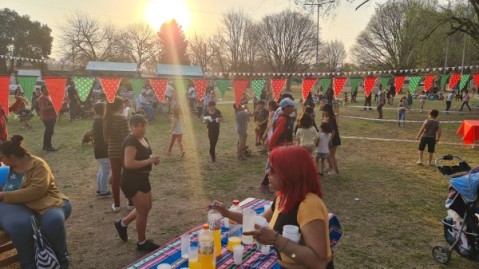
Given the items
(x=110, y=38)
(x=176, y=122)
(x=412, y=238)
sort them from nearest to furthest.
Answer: (x=412, y=238)
(x=176, y=122)
(x=110, y=38)

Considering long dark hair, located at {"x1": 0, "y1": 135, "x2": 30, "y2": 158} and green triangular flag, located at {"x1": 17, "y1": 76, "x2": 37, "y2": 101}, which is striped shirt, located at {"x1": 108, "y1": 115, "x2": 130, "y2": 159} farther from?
green triangular flag, located at {"x1": 17, "y1": 76, "x2": 37, "y2": 101}

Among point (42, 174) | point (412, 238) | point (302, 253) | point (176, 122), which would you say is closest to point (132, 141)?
point (42, 174)

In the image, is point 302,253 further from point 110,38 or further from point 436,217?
point 110,38

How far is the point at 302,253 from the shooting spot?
191 cm

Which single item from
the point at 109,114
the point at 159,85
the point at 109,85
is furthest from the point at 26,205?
the point at 159,85

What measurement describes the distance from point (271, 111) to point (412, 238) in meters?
4.41

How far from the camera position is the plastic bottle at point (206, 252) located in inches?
101

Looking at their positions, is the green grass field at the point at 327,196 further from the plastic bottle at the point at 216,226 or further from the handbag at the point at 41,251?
the plastic bottle at the point at 216,226

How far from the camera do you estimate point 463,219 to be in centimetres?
400

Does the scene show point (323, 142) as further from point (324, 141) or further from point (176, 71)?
point (176, 71)

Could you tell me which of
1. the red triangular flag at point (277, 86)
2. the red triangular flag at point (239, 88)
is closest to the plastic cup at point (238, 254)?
the red triangular flag at point (239, 88)

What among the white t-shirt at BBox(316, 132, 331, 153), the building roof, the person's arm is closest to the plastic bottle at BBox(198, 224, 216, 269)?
the person's arm

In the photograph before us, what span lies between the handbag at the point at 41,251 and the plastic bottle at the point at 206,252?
187 cm

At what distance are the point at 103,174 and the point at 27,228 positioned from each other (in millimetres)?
2843
